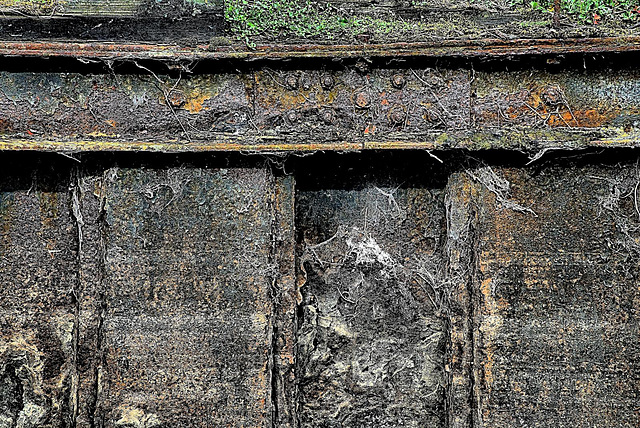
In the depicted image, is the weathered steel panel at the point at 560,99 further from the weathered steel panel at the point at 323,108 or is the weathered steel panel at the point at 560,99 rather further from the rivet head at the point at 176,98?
the rivet head at the point at 176,98

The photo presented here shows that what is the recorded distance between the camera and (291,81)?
2463 mm

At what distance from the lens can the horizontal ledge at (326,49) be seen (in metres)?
2.36

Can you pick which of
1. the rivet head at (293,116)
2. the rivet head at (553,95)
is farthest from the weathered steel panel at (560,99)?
the rivet head at (293,116)

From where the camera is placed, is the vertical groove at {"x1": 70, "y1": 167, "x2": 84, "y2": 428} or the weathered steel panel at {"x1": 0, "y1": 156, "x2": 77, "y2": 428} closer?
the vertical groove at {"x1": 70, "y1": 167, "x2": 84, "y2": 428}

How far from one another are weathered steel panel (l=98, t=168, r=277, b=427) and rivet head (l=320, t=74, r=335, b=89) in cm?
45

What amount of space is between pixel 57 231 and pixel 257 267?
0.94 meters

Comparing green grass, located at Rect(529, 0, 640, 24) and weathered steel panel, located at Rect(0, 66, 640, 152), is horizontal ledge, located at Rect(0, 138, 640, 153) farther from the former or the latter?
green grass, located at Rect(529, 0, 640, 24)

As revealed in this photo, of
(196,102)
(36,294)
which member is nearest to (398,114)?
(196,102)

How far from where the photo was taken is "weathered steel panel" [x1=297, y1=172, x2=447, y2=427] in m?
2.74

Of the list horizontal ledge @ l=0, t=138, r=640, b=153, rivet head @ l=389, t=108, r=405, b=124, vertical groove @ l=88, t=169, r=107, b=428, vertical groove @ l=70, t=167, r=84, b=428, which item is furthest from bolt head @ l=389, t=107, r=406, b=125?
vertical groove @ l=70, t=167, r=84, b=428

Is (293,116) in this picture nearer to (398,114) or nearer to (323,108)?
(323,108)

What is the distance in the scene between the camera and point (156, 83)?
2.45m

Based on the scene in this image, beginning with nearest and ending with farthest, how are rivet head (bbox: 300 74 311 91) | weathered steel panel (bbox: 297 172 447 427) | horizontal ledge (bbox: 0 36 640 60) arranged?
horizontal ledge (bbox: 0 36 640 60)
rivet head (bbox: 300 74 311 91)
weathered steel panel (bbox: 297 172 447 427)

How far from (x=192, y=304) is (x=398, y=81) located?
129 centimetres
